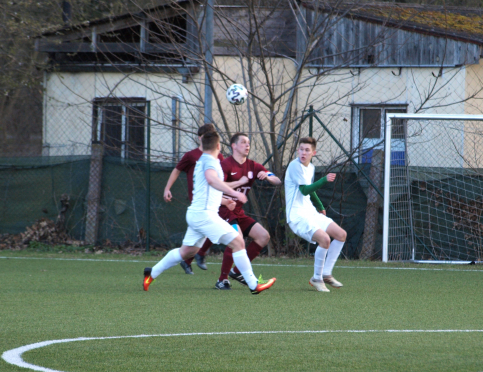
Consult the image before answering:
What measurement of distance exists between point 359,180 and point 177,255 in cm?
569

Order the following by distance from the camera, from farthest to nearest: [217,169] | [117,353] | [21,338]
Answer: [217,169] < [21,338] < [117,353]

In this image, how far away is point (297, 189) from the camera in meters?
7.96

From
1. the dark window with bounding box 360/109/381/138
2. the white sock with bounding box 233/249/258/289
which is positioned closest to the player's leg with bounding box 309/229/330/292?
the white sock with bounding box 233/249/258/289

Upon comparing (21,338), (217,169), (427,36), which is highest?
(427,36)

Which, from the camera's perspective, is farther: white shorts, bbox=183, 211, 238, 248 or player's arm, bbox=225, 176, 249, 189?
player's arm, bbox=225, 176, 249, 189

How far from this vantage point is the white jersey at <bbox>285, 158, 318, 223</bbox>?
25.5 feet

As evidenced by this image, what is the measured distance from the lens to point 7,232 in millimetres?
13852

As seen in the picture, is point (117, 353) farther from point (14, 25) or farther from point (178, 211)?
point (14, 25)

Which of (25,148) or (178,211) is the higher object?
(25,148)

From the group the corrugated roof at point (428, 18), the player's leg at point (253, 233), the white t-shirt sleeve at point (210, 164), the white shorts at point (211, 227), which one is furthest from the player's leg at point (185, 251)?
the corrugated roof at point (428, 18)

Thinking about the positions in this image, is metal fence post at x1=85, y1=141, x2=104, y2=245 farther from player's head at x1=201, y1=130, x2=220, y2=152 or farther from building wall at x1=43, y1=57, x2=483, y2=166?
player's head at x1=201, y1=130, x2=220, y2=152

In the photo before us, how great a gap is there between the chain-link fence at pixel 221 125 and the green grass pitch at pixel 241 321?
3.06m

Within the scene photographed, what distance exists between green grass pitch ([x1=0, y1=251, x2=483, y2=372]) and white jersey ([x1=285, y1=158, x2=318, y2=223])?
865mm

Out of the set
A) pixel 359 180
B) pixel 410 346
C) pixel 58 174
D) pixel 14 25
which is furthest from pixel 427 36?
pixel 410 346
